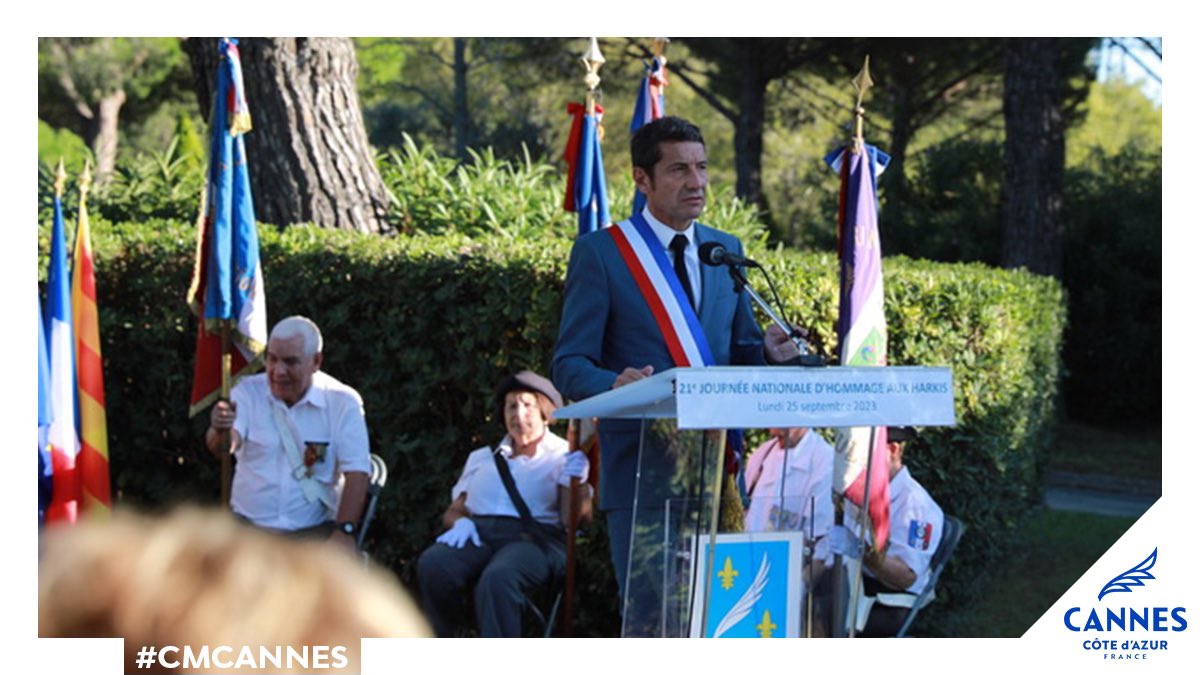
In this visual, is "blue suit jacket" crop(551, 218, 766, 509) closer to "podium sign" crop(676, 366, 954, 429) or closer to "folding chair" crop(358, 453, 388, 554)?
"podium sign" crop(676, 366, 954, 429)

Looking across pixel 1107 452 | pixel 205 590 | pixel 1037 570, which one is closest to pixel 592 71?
pixel 1037 570

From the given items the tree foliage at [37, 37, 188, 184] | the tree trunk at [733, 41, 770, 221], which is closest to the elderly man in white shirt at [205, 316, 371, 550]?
the tree trunk at [733, 41, 770, 221]

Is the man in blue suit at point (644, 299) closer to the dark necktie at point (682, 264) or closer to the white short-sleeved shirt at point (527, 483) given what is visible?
the dark necktie at point (682, 264)

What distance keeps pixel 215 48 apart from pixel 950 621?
569 cm

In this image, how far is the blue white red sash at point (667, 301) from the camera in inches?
188

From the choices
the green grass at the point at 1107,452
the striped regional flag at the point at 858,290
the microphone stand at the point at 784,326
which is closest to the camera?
the microphone stand at the point at 784,326

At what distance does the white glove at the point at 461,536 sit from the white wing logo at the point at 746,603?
2724mm

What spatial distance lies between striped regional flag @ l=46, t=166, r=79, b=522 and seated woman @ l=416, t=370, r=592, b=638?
2.08 m

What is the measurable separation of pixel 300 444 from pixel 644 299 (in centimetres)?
258

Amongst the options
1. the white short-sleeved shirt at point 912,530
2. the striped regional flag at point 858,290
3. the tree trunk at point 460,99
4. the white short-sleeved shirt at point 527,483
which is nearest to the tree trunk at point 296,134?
the white short-sleeved shirt at point 527,483

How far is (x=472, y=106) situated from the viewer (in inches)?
1212

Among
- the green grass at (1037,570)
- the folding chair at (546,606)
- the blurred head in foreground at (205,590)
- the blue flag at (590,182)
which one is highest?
the blue flag at (590,182)

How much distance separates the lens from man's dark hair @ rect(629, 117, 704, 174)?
15.8 ft

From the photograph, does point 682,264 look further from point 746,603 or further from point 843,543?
point 746,603
